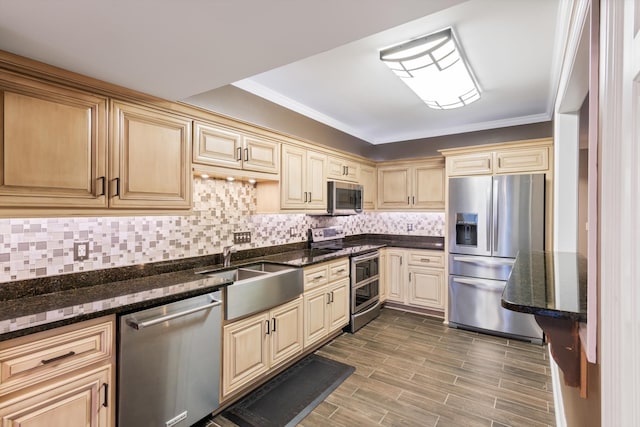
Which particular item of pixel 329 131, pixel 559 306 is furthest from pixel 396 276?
pixel 559 306

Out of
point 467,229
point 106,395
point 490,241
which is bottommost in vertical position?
point 106,395

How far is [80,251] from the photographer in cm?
196

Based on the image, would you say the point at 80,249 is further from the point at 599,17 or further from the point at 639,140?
the point at 599,17

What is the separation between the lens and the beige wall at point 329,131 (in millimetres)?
2865

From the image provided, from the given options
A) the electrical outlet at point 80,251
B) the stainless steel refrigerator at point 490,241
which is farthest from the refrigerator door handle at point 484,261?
the electrical outlet at point 80,251

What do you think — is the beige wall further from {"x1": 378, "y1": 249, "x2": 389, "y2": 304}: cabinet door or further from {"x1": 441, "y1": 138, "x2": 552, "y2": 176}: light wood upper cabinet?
{"x1": 378, "y1": 249, "x2": 389, "y2": 304}: cabinet door

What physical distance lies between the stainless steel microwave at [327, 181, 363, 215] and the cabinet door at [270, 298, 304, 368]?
132cm

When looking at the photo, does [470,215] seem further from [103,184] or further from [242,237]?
[103,184]

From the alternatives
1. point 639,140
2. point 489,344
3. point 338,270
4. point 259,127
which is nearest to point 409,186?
point 338,270

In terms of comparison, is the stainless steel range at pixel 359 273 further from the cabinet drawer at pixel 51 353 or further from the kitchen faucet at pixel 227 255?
the cabinet drawer at pixel 51 353

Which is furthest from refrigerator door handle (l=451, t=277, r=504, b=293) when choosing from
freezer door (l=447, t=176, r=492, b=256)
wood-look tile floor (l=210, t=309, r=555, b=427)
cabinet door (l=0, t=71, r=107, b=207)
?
cabinet door (l=0, t=71, r=107, b=207)

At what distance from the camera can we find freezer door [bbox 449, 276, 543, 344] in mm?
3408

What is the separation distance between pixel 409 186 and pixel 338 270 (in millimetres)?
1940

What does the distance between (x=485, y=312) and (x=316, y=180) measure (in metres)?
2.52
